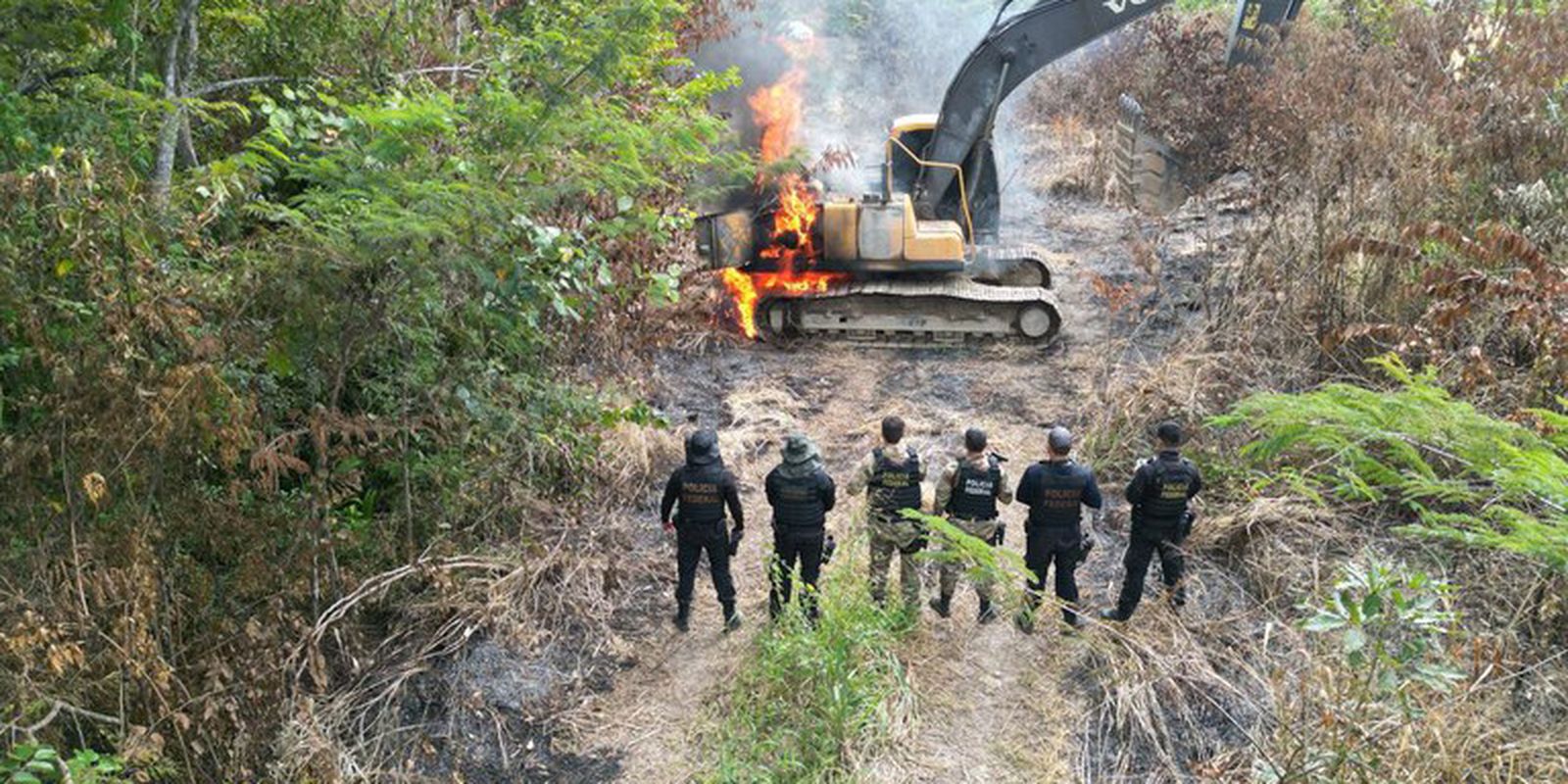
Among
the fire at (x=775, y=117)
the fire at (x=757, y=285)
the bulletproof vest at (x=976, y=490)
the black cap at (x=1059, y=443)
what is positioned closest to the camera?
the black cap at (x=1059, y=443)

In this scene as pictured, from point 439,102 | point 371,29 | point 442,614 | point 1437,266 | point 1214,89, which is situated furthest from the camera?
point 1214,89

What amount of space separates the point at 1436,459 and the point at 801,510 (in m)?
4.24

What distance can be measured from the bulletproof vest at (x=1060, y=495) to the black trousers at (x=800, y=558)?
1412 millimetres

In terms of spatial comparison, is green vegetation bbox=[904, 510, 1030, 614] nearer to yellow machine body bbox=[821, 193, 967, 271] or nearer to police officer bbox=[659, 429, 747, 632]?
police officer bbox=[659, 429, 747, 632]

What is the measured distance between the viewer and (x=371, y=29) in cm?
712

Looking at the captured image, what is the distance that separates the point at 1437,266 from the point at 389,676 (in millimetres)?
7974

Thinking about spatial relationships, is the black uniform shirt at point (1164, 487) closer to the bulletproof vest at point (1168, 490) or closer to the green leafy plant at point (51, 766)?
the bulletproof vest at point (1168, 490)

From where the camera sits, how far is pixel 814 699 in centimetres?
560

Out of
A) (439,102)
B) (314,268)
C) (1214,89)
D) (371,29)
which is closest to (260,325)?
(314,268)

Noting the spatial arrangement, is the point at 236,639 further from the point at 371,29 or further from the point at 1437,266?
the point at 1437,266

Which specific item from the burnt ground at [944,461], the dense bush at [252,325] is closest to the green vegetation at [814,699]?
Result: the burnt ground at [944,461]

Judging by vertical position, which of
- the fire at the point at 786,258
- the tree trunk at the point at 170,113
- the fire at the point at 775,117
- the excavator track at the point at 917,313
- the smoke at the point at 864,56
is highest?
the smoke at the point at 864,56

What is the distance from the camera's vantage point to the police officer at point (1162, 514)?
637cm

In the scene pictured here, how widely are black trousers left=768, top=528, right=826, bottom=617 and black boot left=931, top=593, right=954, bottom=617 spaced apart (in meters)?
0.85
